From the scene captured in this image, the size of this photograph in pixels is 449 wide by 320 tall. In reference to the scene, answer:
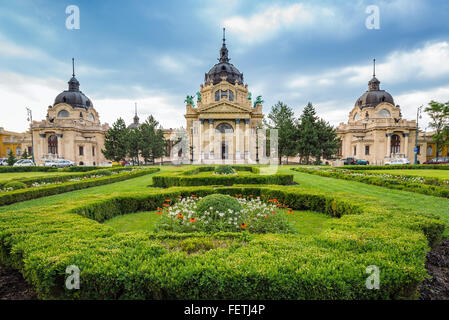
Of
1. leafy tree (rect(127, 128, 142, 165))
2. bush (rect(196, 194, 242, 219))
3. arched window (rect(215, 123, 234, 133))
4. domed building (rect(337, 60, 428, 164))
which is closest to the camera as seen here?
bush (rect(196, 194, 242, 219))

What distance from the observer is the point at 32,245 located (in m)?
3.27

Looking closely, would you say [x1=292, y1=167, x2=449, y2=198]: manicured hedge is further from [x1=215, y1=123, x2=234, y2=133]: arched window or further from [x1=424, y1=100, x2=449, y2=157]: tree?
[x1=424, y1=100, x2=449, y2=157]: tree

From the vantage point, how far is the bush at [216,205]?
Answer: 4.96 m

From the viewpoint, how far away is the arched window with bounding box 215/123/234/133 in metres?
43.3

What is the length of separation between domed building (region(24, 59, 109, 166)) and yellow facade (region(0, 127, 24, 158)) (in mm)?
3286

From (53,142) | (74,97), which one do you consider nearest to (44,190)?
(53,142)

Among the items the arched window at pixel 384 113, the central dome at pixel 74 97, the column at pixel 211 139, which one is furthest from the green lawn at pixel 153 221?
the central dome at pixel 74 97

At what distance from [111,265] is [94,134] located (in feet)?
180

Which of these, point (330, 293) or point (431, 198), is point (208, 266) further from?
point (431, 198)

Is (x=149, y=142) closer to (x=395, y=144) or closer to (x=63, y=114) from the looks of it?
(x=63, y=114)

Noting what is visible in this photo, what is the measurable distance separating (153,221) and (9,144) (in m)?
66.9

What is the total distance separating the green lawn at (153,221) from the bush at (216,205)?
1434mm

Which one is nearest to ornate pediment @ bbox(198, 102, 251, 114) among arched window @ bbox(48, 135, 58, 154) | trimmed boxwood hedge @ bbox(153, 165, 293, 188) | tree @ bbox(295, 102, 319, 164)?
tree @ bbox(295, 102, 319, 164)

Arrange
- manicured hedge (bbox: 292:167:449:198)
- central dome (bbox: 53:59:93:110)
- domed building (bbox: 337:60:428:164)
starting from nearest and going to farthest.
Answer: manicured hedge (bbox: 292:167:449:198) → domed building (bbox: 337:60:428:164) → central dome (bbox: 53:59:93:110)
